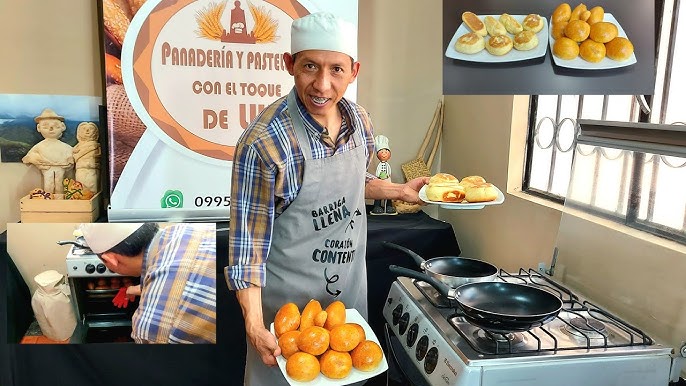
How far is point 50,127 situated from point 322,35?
63.4 inches

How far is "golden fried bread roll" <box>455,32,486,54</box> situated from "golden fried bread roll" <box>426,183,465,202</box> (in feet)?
1.32

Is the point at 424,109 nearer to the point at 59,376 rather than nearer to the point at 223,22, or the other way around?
the point at 223,22

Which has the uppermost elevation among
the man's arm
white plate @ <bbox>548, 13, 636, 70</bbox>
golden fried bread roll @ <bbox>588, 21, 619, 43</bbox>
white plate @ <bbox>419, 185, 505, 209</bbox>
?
golden fried bread roll @ <bbox>588, 21, 619, 43</bbox>

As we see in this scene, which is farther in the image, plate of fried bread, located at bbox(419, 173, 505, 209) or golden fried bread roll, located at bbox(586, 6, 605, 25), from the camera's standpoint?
plate of fried bread, located at bbox(419, 173, 505, 209)

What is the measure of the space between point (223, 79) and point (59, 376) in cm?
149

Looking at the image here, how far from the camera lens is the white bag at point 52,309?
7.50 feet

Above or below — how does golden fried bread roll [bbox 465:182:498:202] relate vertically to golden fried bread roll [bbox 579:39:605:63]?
below

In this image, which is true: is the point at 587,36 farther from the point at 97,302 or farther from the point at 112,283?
the point at 97,302

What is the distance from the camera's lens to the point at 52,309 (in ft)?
7.57

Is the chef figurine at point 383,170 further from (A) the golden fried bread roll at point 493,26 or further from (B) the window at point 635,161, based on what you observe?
(A) the golden fried bread roll at point 493,26

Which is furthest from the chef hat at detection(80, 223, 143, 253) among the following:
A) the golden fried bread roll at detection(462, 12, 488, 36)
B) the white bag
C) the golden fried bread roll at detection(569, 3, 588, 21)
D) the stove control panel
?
the golden fried bread roll at detection(569, 3, 588, 21)

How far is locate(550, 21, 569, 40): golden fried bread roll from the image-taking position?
134cm

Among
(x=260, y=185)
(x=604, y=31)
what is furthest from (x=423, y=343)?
(x=604, y=31)

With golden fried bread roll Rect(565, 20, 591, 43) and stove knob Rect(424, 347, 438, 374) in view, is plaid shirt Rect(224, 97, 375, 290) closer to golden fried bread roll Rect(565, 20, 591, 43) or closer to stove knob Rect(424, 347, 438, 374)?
stove knob Rect(424, 347, 438, 374)
